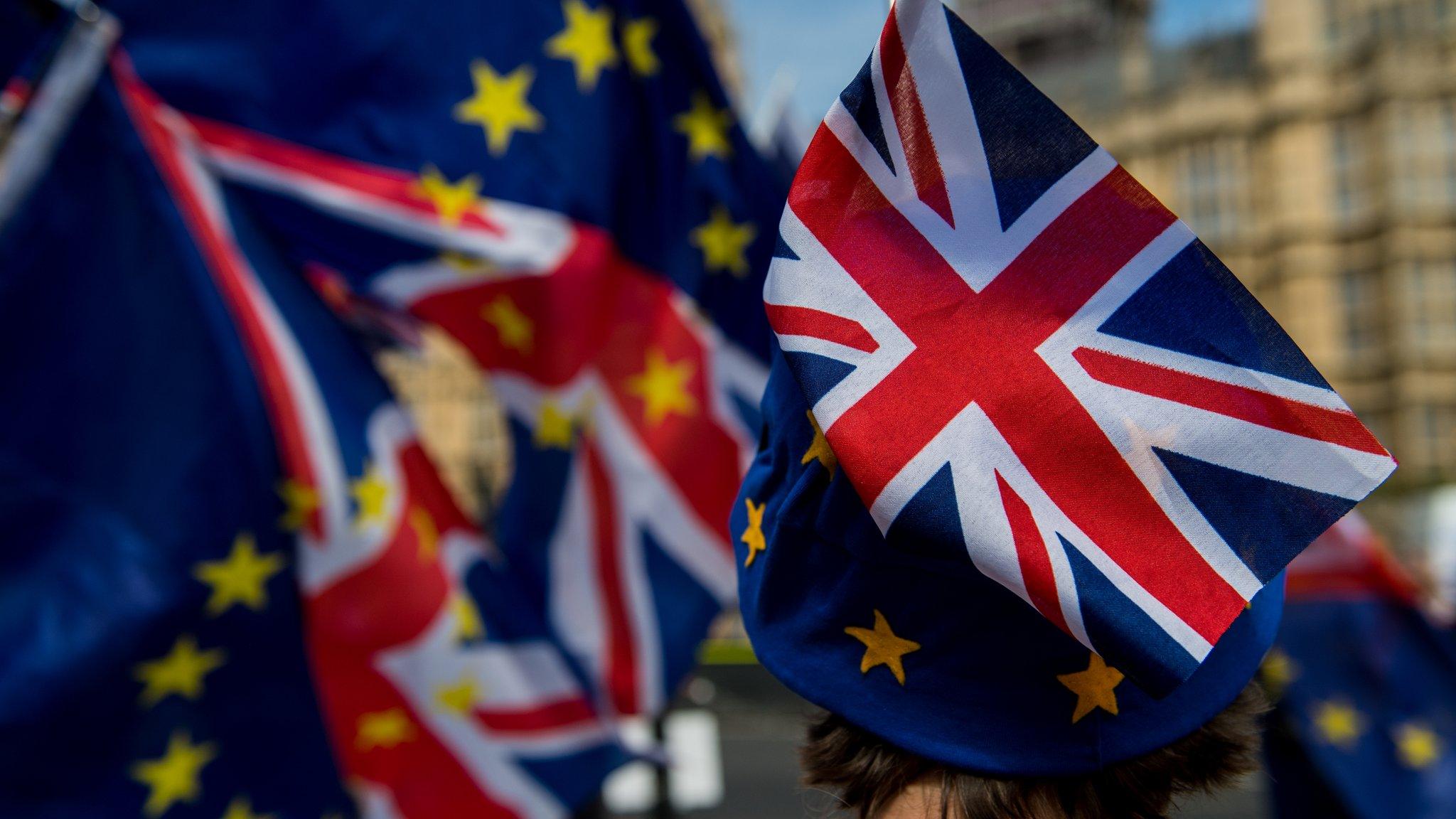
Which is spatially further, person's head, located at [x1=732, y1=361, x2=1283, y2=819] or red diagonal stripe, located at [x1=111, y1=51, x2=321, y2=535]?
red diagonal stripe, located at [x1=111, y1=51, x2=321, y2=535]

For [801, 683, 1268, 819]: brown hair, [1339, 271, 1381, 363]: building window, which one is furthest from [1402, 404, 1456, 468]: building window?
[801, 683, 1268, 819]: brown hair

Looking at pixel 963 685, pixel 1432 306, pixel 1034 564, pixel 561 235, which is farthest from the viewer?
pixel 1432 306

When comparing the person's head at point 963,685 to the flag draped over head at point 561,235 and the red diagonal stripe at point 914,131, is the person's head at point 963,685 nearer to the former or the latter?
the red diagonal stripe at point 914,131

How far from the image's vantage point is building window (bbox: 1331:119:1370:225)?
2589 cm

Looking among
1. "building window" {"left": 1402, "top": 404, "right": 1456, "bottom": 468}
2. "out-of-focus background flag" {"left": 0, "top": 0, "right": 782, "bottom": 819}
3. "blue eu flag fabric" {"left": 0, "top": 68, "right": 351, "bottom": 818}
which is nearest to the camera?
"blue eu flag fabric" {"left": 0, "top": 68, "right": 351, "bottom": 818}

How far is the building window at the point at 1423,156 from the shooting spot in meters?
24.2

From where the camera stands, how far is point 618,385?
3215 mm

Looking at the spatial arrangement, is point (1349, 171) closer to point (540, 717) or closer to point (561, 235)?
point (561, 235)

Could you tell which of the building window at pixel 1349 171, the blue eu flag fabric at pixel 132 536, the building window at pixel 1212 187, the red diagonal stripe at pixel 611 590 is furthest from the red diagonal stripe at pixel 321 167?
the building window at pixel 1349 171

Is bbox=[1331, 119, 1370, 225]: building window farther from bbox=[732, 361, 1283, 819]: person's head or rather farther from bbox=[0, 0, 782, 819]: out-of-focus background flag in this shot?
bbox=[732, 361, 1283, 819]: person's head

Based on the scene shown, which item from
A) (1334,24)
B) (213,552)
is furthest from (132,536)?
(1334,24)

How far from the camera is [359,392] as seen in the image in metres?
2.92

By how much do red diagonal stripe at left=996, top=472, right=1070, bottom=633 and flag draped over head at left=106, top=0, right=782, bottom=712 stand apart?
249cm

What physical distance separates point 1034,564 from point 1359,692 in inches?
166
